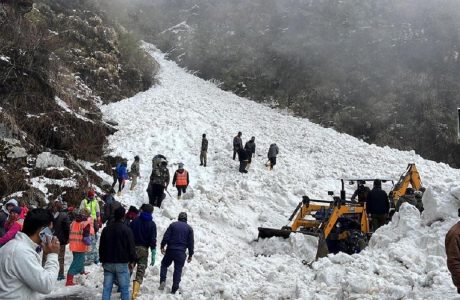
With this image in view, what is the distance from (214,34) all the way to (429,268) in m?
41.0

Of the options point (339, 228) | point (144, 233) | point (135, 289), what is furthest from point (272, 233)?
point (135, 289)

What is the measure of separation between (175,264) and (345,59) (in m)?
30.5

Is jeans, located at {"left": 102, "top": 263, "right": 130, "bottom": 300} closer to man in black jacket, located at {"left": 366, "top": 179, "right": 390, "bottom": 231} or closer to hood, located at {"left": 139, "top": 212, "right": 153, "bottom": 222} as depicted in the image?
hood, located at {"left": 139, "top": 212, "right": 153, "bottom": 222}

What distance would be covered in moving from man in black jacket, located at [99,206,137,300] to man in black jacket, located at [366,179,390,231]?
6906mm

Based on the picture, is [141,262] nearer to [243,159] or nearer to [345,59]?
[243,159]

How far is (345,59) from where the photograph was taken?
34531 millimetres

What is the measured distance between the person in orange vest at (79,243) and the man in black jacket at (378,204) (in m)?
6.97

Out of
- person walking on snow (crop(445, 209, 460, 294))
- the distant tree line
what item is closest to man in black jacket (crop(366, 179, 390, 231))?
person walking on snow (crop(445, 209, 460, 294))

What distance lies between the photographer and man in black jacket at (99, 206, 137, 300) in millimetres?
6230

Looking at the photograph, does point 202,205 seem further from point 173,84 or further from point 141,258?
point 173,84

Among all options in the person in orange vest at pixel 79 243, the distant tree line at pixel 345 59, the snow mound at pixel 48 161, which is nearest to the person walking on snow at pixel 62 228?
the person in orange vest at pixel 79 243

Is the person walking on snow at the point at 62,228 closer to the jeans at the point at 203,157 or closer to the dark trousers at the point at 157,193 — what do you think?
the dark trousers at the point at 157,193

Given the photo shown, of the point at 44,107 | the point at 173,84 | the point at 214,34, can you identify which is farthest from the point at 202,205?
the point at 214,34

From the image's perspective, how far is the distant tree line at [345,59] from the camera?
92.4 feet
